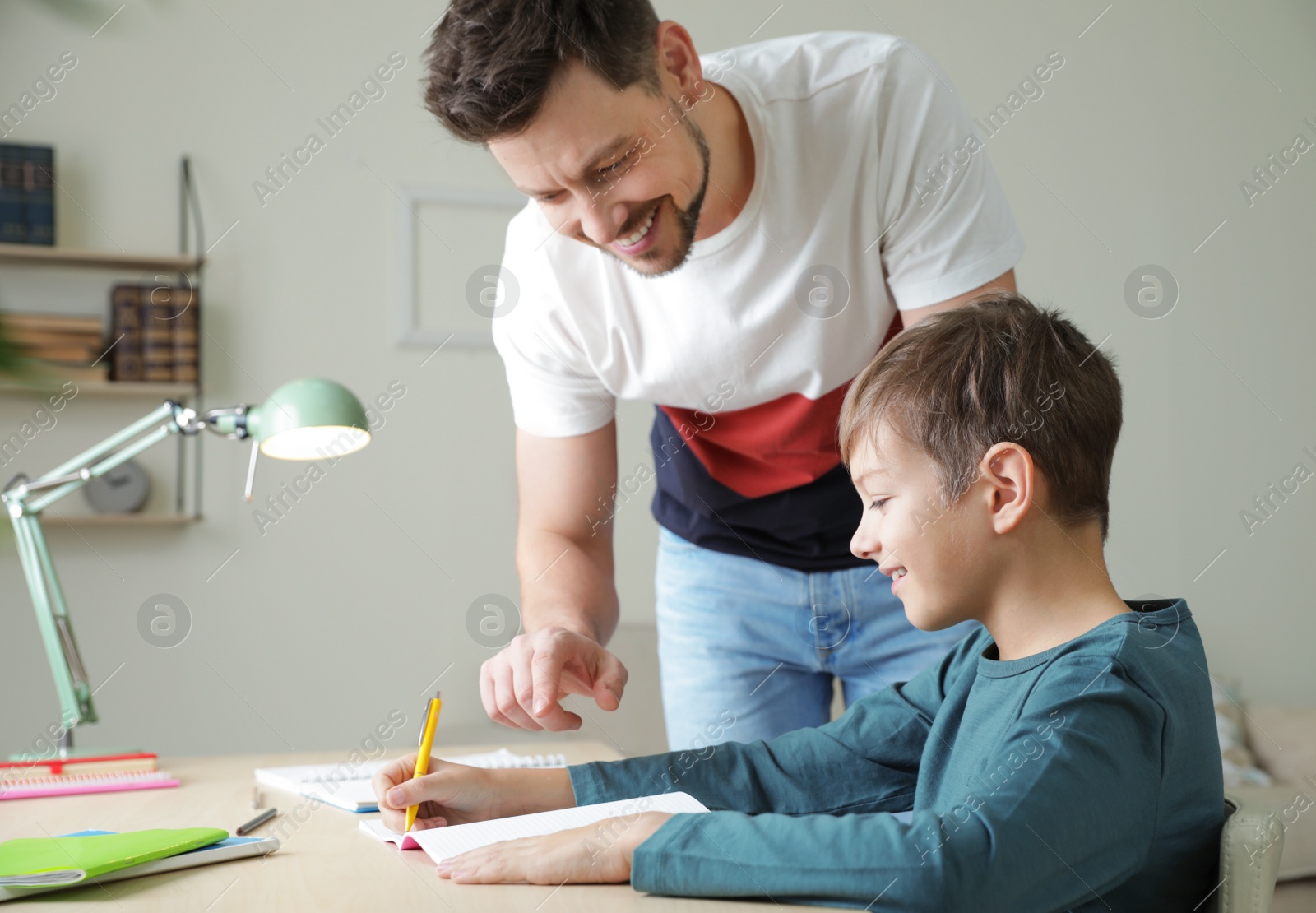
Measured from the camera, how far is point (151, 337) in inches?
105

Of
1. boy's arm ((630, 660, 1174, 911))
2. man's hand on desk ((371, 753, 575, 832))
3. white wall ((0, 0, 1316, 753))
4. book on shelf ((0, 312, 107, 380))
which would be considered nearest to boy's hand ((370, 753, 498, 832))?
man's hand on desk ((371, 753, 575, 832))

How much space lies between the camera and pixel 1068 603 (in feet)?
2.85

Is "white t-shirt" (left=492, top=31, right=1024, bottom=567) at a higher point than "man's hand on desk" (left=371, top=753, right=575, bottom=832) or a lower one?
higher

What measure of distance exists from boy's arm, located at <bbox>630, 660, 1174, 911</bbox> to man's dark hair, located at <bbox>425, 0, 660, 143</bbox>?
0.65 meters

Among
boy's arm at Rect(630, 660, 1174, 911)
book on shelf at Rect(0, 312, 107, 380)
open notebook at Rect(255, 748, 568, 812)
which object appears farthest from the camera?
book on shelf at Rect(0, 312, 107, 380)

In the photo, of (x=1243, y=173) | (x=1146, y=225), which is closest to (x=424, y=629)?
(x=1146, y=225)

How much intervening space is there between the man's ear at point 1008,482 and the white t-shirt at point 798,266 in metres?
0.32

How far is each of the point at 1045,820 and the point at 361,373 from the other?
2.49 meters

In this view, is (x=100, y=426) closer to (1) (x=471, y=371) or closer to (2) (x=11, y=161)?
(2) (x=11, y=161)

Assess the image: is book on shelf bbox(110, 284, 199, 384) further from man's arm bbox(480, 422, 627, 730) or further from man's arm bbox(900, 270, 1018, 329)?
man's arm bbox(900, 270, 1018, 329)

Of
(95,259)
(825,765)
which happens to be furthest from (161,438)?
(95,259)

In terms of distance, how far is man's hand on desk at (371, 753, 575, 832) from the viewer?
861mm

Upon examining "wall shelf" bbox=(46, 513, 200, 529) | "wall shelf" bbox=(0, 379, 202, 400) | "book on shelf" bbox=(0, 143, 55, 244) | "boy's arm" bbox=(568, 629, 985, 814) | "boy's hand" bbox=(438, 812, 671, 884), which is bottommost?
"boy's arm" bbox=(568, 629, 985, 814)

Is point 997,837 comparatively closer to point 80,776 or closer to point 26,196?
point 80,776
